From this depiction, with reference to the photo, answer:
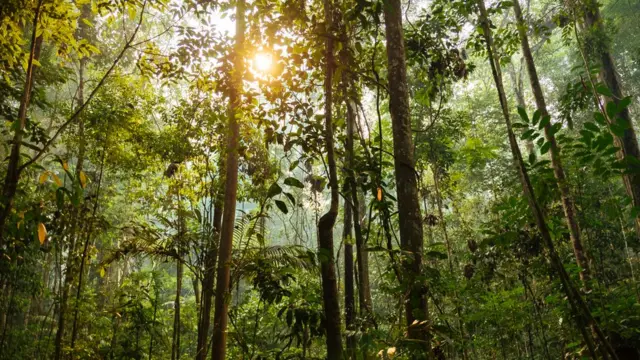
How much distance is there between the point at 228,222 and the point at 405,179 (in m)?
3.07

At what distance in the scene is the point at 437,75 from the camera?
159 inches

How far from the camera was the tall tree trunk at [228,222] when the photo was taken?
2.94 metres

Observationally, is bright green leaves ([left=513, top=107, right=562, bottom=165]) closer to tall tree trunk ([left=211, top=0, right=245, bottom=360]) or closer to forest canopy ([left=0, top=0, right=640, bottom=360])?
forest canopy ([left=0, top=0, right=640, bottom=360])

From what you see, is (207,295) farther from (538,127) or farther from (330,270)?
(538,127)

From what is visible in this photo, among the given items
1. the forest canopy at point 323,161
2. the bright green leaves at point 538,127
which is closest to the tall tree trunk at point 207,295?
the forest canopy at point 323,161

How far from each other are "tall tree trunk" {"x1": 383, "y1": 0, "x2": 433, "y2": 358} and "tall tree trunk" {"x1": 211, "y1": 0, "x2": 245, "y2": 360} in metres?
1.11

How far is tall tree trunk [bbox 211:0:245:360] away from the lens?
294 cm

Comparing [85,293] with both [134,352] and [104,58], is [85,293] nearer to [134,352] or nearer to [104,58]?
[134,352]

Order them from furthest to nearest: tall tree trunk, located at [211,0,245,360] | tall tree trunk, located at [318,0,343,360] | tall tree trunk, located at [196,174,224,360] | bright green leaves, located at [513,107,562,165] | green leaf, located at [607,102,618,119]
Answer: tall tree trunk, located at [196,174,224,360], tall tree trunk, located at [211,0,245,360], tall tree trunk, located at [318,0,343,360], bright green leaves, located at [513,107,562,165], green leaf, located at [607,102,618,119]

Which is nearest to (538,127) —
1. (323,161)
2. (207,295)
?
(323,161)

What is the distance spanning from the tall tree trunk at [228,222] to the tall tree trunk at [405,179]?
1107mm

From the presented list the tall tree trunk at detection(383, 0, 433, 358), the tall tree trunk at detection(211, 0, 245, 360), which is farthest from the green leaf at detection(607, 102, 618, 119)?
the tall tree trunk at detection(211, 0, 245, 360)

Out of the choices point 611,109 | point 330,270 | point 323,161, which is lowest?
point 330,270

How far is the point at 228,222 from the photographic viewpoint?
5.16 metres
